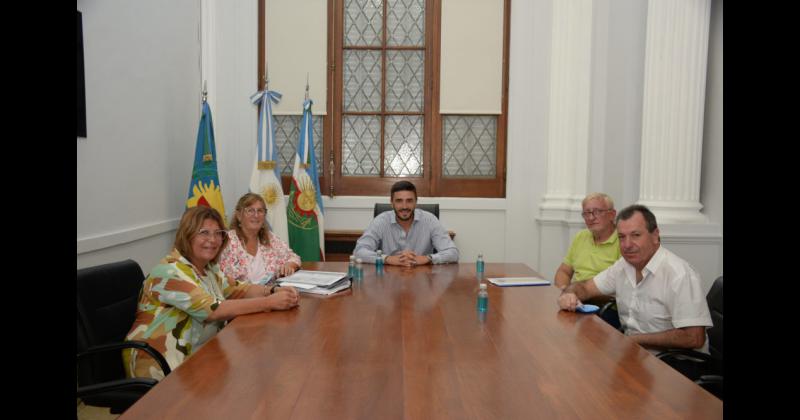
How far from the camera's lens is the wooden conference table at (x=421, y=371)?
120 cm

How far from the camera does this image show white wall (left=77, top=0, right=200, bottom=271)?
285 centimetres

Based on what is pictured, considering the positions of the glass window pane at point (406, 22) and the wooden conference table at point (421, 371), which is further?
the glass window pane at point (406, 22)

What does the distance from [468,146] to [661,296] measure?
328 cm

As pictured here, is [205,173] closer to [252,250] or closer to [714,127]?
[252,250]

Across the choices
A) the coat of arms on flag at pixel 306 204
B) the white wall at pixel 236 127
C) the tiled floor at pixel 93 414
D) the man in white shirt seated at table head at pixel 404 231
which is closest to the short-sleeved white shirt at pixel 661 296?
the man in white shirt seated at table head at pixel 404 231

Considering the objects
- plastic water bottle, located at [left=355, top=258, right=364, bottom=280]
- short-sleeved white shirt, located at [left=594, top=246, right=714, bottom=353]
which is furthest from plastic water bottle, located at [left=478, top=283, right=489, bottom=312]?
plastic water bottle, located at [left=355, top=258, right=364, bottom=280]

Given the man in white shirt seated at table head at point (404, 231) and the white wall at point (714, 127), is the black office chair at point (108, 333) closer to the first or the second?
the man in white shirt seated at table head at point (404, 231)

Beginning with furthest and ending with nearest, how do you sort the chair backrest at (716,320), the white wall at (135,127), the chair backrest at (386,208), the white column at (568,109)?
1. the white column at (568,109)
2. the chair backrest at (386,208)
3. the white wall at (135,127)
4. the chair backrest at (716,320)

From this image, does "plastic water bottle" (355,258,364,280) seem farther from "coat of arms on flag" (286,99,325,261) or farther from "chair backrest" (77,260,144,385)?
"coat of arms on flag" (286,99,325,261)

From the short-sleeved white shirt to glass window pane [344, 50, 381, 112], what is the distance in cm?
335

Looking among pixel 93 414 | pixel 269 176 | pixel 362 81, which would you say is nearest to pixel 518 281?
pixel 93 414

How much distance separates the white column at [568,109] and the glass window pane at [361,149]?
66.6 inches

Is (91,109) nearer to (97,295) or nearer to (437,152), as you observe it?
(97,295)

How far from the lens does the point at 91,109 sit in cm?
285
